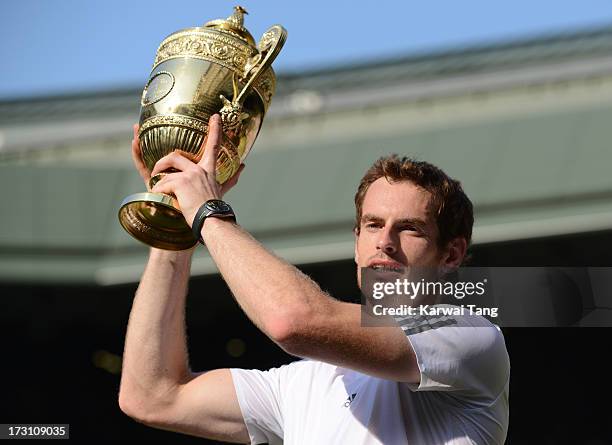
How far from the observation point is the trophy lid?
318cm

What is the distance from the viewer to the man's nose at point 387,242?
111 inches

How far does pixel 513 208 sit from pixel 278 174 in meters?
2.69

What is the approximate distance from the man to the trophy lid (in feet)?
1.33

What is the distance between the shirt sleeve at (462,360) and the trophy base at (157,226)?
730mm

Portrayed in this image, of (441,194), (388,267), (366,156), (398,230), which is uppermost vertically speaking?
(366,156)

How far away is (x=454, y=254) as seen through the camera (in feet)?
9.86

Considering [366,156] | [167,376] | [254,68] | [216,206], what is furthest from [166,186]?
[366,156]

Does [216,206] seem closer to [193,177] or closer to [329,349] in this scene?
[193,177]

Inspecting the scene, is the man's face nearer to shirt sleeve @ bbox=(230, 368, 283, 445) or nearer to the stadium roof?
shirt sleeve @ bbox=(230, 368, 283, 445)

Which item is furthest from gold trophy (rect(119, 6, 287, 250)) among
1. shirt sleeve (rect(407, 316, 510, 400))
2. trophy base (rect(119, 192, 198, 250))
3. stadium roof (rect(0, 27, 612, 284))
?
stadium roof (rect(0, 27, 612, 284))

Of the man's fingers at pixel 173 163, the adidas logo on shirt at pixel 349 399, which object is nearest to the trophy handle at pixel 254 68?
the man's fingers at pixel 173 163

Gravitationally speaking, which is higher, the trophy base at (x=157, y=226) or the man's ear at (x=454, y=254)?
the trophy base at (x=157, y=226)

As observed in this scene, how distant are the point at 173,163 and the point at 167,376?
2.32ft

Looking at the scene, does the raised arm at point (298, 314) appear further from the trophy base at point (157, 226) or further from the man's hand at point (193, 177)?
the trophy base at point (157, 226)
